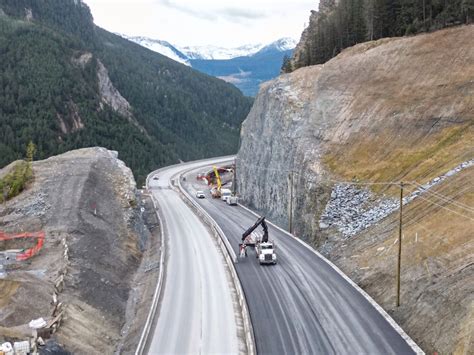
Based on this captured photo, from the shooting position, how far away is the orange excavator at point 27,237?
38.7 metres

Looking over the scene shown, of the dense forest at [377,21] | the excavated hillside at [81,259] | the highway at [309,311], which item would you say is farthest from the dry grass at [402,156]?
the excavated hillside at [81,259]

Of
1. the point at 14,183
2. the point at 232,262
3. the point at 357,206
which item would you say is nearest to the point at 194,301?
the point at 232,262

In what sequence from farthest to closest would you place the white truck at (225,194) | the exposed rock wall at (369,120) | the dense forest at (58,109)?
the dense forest at (58,109)
the white truck at (225,194)
the exposed rock wall at (369,120)

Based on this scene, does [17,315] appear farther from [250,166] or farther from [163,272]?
[250,166]

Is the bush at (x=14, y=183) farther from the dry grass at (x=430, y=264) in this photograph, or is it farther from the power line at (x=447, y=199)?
the power line at (x=447, y=199)

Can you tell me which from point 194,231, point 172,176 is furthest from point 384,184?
point 172,176

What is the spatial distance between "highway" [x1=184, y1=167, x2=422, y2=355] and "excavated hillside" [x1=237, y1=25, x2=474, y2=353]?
4.99 ft

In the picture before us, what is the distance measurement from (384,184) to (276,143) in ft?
75.0

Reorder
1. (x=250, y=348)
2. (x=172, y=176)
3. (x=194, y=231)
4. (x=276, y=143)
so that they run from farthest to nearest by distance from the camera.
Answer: (x=172, y=176) < (x=276, y=143) < (x=194, y=231) < (x=250, y=348)

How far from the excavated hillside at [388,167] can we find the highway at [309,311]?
1.52 m

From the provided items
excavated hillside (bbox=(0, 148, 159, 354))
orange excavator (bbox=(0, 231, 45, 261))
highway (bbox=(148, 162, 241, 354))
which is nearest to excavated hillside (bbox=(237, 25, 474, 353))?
highway (bbox=(148, 162, 241, 354))

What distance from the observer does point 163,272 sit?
131 feet

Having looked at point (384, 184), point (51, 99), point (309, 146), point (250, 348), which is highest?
point (51, 99)

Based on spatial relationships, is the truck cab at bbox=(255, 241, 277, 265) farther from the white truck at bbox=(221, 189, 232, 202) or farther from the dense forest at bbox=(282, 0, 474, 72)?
the white truck at bbox=(221, 189, 232, 202)
